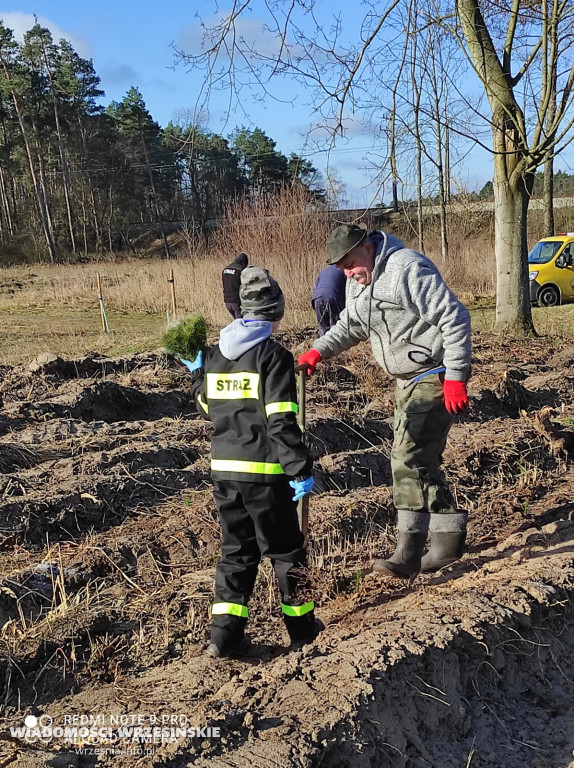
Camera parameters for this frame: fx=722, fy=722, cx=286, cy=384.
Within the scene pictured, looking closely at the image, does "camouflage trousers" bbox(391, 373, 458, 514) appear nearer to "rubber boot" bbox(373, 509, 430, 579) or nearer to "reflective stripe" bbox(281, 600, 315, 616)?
"rubber boot" bbox(373, 509, 430, 579)

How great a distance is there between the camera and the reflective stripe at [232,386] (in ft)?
10.1

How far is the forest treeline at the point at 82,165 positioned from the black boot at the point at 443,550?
1556 inches

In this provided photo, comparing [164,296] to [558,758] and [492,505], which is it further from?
[558,758]

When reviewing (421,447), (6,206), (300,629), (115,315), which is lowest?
(300,629)

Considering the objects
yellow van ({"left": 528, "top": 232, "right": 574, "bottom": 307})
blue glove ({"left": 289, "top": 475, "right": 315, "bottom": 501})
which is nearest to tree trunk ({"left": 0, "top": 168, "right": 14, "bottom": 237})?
yellow van ({"left": 528, "top": 232, "right": 574, "bottom": 307})

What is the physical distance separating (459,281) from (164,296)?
8.28 metres

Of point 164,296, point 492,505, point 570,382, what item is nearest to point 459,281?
point 164,296

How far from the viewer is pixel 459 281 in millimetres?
20422

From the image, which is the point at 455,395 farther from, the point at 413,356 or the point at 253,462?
the point at 253,462

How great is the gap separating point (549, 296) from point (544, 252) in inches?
44.2

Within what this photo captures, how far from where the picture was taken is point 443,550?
3.86 m

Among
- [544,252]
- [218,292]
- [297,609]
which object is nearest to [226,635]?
[297,609]

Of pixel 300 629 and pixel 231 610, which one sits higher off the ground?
pixel 231 610

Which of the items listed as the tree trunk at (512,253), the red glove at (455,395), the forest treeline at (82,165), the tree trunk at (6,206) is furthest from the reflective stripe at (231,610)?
the tree trunk at (6,206)
